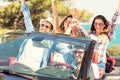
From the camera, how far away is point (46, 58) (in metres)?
5.55

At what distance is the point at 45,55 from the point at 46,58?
0.22 feet

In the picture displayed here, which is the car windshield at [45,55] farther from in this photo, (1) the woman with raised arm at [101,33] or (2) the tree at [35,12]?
(2) the tree at [35,12]

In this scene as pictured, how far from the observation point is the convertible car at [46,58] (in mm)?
5242

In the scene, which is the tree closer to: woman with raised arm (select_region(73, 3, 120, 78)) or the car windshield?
woman with raised arm (select_region(73, 3, 120, 78))

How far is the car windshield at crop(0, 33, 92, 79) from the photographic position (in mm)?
5320

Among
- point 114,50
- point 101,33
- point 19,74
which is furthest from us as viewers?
point 114,50

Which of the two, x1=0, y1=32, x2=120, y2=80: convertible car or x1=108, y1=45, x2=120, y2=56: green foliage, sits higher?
x1=0, y1=32, x2=120, y2=80: convertible car

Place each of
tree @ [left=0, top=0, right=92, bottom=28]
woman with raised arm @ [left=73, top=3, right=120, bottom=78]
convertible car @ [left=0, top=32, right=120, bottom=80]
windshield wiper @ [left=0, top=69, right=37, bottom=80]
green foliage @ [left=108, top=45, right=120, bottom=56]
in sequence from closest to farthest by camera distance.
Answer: windshield wiper @ [left=0, top=69, right=37, bottom=80] < convertible car @ [left=0, top=32, right=120, bottom=80] < woman with raised arm @ [left=73, top=3, right=120, bottom=78] < green foliage @ [left=108, top=45, right=120, bottom=56] < tree @ [left=0, top=0, right=92, bottom=28]

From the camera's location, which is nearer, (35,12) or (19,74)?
(19,74)

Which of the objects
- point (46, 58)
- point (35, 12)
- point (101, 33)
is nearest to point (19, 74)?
point (46, 58)

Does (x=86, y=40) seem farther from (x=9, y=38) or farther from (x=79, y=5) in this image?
(x=79, y=5)

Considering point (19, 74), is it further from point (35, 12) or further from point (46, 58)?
point (35, 12)

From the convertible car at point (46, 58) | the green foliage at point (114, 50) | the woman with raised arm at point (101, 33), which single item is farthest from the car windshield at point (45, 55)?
the green foliage at point (114, 50)

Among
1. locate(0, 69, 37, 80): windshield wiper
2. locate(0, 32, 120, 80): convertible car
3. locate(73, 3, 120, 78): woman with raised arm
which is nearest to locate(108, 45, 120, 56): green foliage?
locate(73, 3, 120, 78): woman with raised arm
